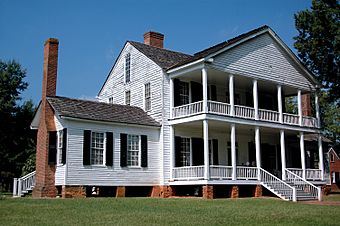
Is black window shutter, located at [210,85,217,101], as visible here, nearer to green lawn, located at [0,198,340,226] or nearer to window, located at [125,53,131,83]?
window, located at [125,53,131,83]

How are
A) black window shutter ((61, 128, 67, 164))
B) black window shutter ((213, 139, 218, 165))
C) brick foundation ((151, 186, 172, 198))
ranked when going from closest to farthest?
black window shutter ((61, 128, 67, 164)), brick foundation ((151, 186, 172, 198)), black window shutter ((213, 139, 218, 165))

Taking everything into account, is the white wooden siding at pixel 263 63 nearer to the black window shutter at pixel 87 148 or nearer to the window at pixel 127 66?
the window at pixel 127 66

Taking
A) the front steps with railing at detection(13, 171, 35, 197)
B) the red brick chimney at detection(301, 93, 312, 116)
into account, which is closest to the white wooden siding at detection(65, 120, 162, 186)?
the front steps with railing at detection(13, 171, 35, 197)

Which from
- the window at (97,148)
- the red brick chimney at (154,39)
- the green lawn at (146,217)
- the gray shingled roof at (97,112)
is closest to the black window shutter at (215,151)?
the gray shingled roof at (97,112)

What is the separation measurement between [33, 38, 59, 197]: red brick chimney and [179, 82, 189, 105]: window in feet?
23.2

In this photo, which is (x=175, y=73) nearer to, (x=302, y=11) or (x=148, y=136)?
(x=148, y=136)

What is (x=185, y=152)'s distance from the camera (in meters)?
25.0

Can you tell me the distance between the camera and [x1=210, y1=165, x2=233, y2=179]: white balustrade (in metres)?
21.9

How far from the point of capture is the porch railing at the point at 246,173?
75.5 feet

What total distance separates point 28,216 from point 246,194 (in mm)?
14783

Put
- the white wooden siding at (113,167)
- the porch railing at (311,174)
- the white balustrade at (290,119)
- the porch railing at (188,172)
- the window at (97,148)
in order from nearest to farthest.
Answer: the white wooden siding at (113,167), the window at (97,148), the porch railing at (188,172), the porch railing at (311,174), the white balustrade at (290,119)

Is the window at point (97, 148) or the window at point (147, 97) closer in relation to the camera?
the window at point (97, 148)

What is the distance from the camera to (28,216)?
12.0 meters

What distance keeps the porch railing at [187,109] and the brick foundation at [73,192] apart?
6534 mm
